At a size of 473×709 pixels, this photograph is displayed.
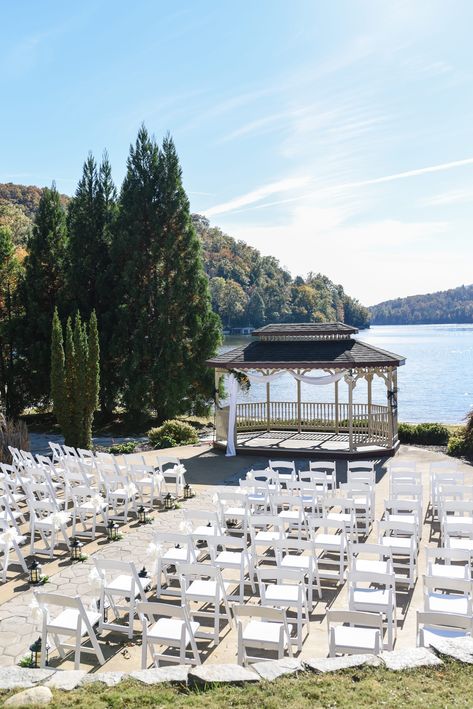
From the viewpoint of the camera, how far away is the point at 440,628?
21.6 feet

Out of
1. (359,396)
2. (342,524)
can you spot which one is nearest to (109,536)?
(342,524)

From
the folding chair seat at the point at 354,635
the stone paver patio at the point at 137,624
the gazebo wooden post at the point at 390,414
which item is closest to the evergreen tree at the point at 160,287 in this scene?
the gazebo wooden post at the point at 390,414

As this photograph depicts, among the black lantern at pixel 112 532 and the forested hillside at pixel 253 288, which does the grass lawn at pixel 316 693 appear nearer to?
the black lantern at pixel 112 532

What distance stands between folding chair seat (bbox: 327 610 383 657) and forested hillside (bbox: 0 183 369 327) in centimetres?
7914

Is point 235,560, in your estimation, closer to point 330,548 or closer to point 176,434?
point 330,548

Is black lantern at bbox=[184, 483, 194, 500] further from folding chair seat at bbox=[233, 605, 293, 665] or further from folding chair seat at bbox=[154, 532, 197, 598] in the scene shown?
folding chair seat at bbox=[233, 605, 293, 665]

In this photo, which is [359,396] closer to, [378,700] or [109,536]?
[109,536]

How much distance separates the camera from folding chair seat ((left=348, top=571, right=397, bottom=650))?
6523mm

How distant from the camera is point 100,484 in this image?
14.2 metres

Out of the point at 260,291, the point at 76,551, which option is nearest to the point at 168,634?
the point at 76,551

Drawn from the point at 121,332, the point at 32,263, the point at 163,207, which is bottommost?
the point at 121,332

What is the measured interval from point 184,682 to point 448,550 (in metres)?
3.63

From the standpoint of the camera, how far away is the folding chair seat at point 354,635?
5566 mm

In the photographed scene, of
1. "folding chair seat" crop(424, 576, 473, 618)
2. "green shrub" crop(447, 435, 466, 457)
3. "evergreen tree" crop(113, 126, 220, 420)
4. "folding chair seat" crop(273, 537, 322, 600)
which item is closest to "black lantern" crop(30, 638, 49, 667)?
"folding chair seat" crop(273, 537, 322, 600)
